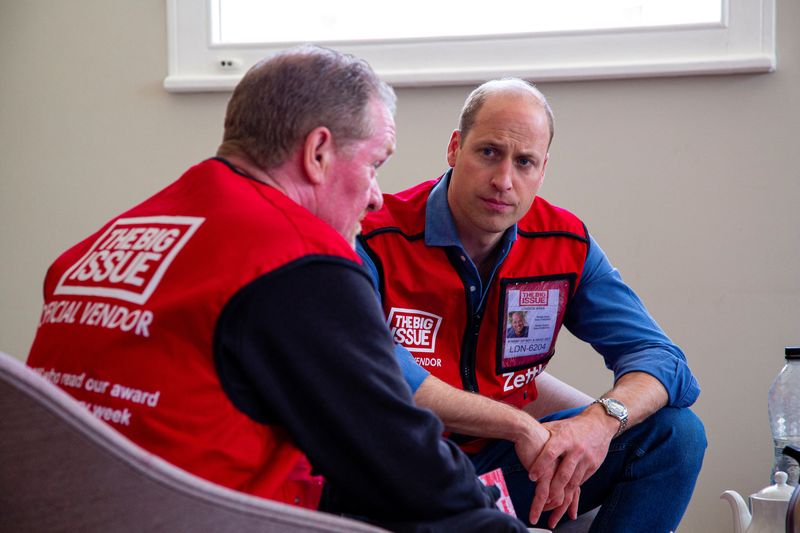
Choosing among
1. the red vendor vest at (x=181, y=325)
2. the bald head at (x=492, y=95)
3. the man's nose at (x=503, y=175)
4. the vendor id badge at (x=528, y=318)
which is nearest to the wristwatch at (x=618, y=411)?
the vendor id badge at (x=528, y=318)

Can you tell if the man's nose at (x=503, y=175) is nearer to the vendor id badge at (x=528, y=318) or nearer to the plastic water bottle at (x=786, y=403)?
the vendor id badge at (x=528, y=318)

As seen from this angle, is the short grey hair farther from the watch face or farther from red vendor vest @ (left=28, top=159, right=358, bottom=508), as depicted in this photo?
the watch face

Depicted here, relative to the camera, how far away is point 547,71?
275 cm

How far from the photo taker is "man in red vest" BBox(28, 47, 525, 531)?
0.94m

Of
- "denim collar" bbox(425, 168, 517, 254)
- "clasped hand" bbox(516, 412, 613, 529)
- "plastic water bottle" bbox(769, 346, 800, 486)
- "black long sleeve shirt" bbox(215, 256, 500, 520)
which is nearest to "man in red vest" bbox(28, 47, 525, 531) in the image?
"black long sleeve shirt" bbox(215, 256, 500, 520)

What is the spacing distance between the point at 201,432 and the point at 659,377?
1166 mm

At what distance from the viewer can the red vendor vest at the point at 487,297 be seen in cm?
191

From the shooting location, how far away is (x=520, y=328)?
77.9 inches

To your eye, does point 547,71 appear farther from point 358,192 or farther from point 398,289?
point 358,192

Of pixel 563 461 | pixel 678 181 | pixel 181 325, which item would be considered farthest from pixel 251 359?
pixel 678 181

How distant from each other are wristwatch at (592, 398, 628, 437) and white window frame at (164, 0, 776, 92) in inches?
50.4

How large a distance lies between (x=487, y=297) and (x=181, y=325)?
110 cm

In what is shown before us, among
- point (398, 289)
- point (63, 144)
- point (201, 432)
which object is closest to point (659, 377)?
point (398, 289)

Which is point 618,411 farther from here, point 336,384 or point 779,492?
point 336,384
